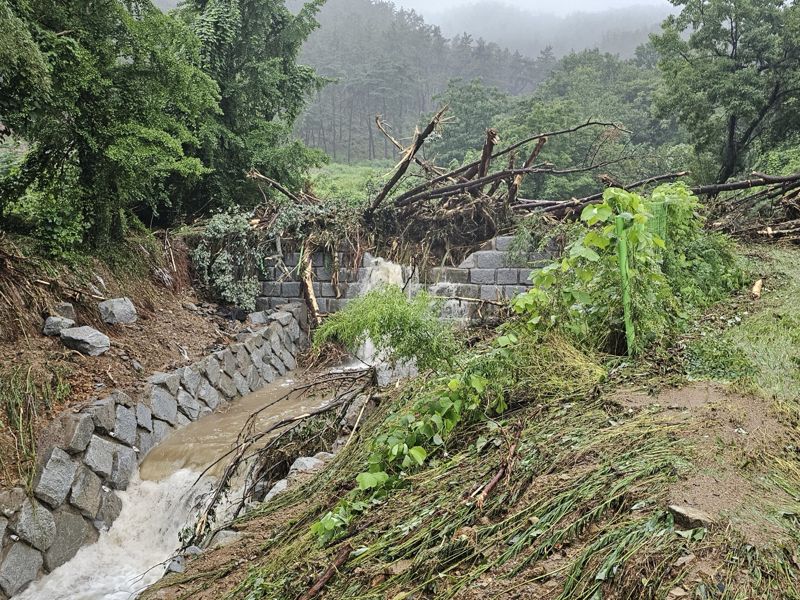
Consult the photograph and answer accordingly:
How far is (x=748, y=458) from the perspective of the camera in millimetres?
1799

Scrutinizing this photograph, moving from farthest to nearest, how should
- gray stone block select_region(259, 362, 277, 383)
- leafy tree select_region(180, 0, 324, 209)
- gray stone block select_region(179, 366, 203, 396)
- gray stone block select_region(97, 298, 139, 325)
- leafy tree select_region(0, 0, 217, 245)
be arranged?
leafy tree select_region(180, 0, 324, 209), gray stone block select_region(259, 362, 277, 383), gray stone block select_region(97, 298, 139, 325), gray stone block select_region(179, 366, 203, 396), leafy tree select_region(0, 0, 217, 245)

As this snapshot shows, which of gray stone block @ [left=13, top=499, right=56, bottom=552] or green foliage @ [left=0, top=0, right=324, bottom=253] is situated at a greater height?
green foliage @ [left=0, top=0, right=324, bottom=253]

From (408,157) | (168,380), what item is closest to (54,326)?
(168,380)

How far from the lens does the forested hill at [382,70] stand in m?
45.2

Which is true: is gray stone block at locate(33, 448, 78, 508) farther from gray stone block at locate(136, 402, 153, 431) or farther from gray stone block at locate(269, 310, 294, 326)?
gray stone block at locate(269, 310, 294, 326)

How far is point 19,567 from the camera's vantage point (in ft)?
13.4

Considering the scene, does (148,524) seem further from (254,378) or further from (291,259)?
(291,259)

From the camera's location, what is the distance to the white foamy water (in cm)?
409

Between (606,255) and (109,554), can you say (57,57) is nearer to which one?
(109,554)

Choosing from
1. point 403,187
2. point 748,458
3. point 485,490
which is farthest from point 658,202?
point 403,187

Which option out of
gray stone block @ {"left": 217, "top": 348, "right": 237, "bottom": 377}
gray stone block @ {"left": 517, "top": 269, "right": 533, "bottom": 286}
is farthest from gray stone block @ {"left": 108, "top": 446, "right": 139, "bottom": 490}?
gray stone block @ {"left": 517, "top": 269, "right": 533, "bottom": 286}

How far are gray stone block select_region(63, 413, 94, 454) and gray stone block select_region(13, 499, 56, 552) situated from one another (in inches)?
21.8

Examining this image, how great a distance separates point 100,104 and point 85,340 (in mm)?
3071

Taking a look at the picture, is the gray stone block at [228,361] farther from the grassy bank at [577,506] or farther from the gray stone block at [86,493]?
the grassy bank at [577,506]
